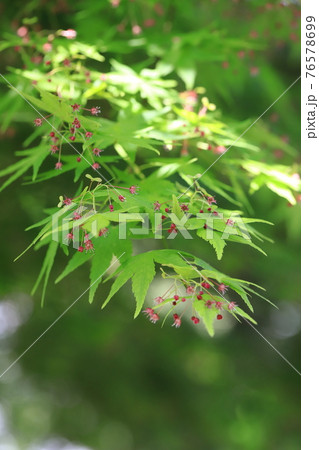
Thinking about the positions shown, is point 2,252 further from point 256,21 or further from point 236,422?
point 236,422

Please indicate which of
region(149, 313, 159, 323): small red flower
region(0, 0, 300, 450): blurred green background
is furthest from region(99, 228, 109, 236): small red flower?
region(0, 0, 300, 450): blurred green background

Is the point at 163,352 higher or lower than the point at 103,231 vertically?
lower

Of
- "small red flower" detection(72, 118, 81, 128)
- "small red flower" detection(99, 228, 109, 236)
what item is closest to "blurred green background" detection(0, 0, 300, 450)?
"small red flower" detection(72, 118, 81, 128)

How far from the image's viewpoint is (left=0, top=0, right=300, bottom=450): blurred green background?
213 centimetres

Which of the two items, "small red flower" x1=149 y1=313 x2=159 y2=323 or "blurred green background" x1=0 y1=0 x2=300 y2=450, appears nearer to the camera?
"small red flower" x1=149 y1=313 x2=159 y2=323

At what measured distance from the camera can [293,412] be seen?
3.13m

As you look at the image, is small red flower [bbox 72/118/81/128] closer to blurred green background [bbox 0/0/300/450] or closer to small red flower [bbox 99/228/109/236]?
small red flower [bbox 99/228/109/236]

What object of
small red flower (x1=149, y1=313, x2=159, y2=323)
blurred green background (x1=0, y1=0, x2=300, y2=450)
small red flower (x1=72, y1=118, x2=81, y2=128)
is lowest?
blurred green background (x1=0, y1=0, x2=300, y2=450)

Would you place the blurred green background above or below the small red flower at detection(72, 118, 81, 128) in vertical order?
below

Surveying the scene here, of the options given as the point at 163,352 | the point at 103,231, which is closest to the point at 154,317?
the point at 103,231

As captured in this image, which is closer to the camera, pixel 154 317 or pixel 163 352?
pixel 154 317

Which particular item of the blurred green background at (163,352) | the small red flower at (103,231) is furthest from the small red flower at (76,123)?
the blurred green background at (163,352)

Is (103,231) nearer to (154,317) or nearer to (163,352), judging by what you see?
(154,317)

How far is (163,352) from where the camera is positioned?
3.23m
